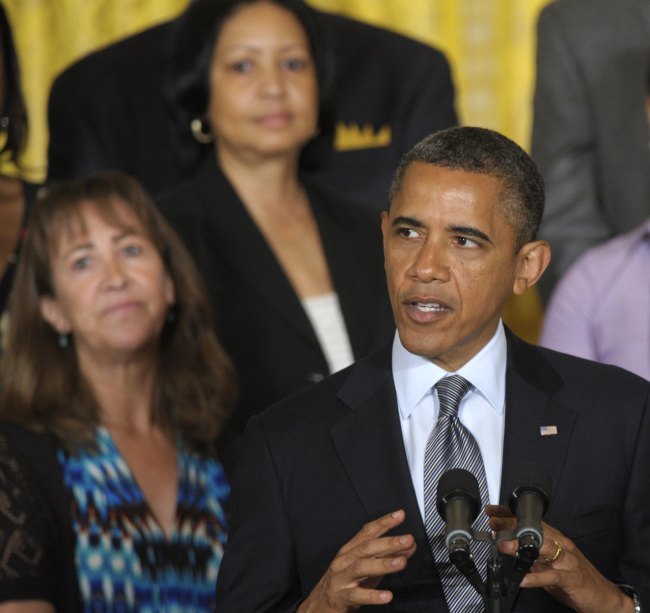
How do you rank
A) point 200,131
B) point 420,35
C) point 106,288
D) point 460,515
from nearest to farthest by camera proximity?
1. point 460,515
2. point 106,288
3. point 200,131
4. point 420,35

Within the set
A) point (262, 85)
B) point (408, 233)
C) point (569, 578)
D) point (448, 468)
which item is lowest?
point (569, 578)

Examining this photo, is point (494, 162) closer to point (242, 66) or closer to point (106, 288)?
point (106, 288)

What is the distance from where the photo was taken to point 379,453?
6.07 ft

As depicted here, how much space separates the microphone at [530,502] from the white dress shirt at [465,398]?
327mm

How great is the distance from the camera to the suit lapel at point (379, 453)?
1.80m

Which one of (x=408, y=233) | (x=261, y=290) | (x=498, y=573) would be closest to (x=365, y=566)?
(x=498, y=573)

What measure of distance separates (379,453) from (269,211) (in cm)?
150

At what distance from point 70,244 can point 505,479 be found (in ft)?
4.35

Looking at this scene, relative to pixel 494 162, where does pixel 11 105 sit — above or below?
above

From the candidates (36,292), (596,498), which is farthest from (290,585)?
Result: (36,292)

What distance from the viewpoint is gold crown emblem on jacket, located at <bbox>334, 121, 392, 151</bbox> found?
12.7 feet

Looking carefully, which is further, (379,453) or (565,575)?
(379,453)

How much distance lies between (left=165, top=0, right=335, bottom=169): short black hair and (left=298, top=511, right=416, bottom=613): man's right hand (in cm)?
189

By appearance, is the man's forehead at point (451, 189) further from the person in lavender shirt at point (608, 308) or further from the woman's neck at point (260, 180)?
the woman's neck at point (260, 180)
